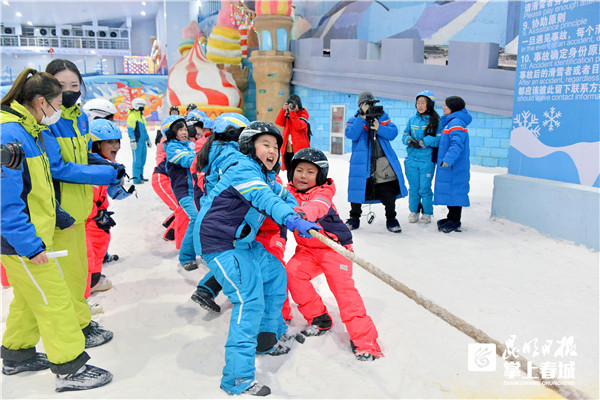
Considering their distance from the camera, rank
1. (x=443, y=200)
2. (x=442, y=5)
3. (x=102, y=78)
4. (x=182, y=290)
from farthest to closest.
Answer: (x=102, y=78) → (x=442, y=5) → (x=443, y=200) → (x=182, y=290)

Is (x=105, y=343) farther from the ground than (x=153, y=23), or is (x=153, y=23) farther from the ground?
(x=153, y=23)

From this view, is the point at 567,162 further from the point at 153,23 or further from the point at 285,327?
the point at 153,23

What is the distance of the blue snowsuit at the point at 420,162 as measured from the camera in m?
5.43

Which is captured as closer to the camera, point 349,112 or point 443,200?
point 443,200

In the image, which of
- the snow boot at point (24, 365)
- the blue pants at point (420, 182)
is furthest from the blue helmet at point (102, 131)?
the blue pants at point (420, 182)

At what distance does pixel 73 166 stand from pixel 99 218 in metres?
1.25

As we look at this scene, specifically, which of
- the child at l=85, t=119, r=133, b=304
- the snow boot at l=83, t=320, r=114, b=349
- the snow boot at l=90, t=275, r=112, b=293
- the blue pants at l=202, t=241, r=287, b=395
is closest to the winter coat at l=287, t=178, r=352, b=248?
the blue pants at l=202, t=241, r=287, b=395

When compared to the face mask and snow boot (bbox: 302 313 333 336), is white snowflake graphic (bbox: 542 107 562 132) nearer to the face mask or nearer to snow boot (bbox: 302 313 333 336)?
snow boot (bbox: 302 313 333 336)

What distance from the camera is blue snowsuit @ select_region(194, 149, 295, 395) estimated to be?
2.25 metres

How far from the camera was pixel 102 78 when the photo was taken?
21906 millimetres

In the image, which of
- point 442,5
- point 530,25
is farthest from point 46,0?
point 530,25

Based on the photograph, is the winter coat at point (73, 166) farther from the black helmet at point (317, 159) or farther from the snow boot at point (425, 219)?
the snow boot at point (425, 219)

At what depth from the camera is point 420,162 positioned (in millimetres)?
5516

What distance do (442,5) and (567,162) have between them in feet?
25.0
